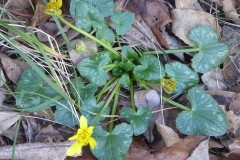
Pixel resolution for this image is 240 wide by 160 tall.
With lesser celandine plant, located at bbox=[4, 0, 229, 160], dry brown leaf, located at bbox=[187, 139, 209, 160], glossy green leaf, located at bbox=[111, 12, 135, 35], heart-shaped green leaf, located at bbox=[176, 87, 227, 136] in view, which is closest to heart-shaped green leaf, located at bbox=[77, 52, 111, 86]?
lesser celandine plant, located at bbox=[4, 0, 229, 160]

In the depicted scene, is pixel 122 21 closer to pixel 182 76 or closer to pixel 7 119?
pixel 182 76

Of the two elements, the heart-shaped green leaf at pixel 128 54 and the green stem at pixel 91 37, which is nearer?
the green stem at pixel 91 37

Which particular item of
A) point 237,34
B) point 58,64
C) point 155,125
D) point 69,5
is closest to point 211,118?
point 155,125

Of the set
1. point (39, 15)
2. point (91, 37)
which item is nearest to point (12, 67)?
point (39, 15)

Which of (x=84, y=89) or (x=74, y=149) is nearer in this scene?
(x=74, y=149)

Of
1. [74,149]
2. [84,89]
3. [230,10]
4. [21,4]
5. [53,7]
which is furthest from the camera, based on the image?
[230,10]

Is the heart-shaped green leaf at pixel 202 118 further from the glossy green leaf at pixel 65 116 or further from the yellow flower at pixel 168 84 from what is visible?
the glossy green leaf at pixel 65 116

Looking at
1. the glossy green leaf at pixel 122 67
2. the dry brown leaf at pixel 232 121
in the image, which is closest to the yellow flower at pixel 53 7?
the glossy green leaf at pixel 122 67
